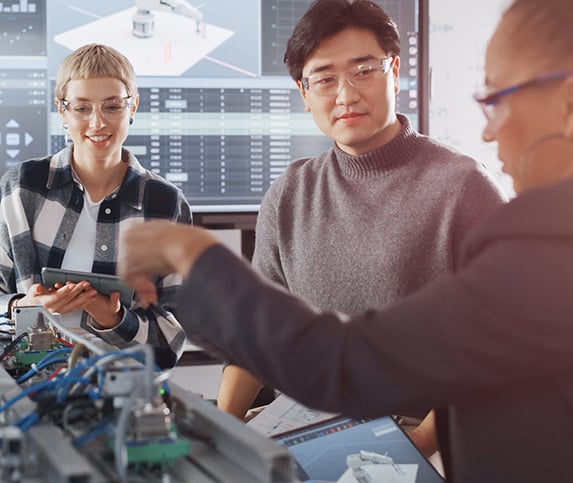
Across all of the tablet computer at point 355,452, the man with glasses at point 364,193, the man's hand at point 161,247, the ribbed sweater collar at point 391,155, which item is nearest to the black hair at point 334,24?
the man with glasses at point 364,193

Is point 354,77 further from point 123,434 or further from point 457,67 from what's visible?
point 457,67

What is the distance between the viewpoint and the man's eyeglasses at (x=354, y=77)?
1.68m

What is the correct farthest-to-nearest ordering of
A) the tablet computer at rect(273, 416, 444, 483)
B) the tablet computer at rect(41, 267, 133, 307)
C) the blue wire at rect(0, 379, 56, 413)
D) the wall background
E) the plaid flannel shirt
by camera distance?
the wall background
the plaid flannel shirt
the tablet computer at rect(41, 267, 133, 307)
the tablet computer at rect(273, 416, 444, 483)
the blue wire at rect(0, 379, 56, 413)

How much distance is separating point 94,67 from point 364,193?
2.73ft

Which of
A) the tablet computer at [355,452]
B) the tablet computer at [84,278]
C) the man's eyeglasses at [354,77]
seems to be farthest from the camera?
the man's eyeglasses at [354,77]

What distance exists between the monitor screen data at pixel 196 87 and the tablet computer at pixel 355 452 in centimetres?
157

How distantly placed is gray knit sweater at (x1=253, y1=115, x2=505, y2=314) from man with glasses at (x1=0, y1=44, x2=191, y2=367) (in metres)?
0.42

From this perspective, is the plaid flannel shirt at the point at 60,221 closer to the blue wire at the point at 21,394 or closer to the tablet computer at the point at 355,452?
the tablet computer at the point at 355,452

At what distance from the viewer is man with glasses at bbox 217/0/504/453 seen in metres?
1.59

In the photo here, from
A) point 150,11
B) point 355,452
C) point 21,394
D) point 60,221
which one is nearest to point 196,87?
point 150,11

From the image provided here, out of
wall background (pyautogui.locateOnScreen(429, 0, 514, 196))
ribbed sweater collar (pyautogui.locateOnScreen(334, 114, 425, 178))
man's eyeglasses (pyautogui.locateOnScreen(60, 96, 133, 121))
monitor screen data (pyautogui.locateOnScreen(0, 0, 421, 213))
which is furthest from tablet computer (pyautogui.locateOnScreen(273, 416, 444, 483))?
wall background (pyautogui.locateOnScreen(429, 0, 514, 196))

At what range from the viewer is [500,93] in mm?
811

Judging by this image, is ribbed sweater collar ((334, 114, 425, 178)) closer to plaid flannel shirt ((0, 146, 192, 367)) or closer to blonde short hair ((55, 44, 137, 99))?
plaid flannel shirt ((0, 146, 192, 367))

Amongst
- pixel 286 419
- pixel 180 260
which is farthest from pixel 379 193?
pixel 180 260
